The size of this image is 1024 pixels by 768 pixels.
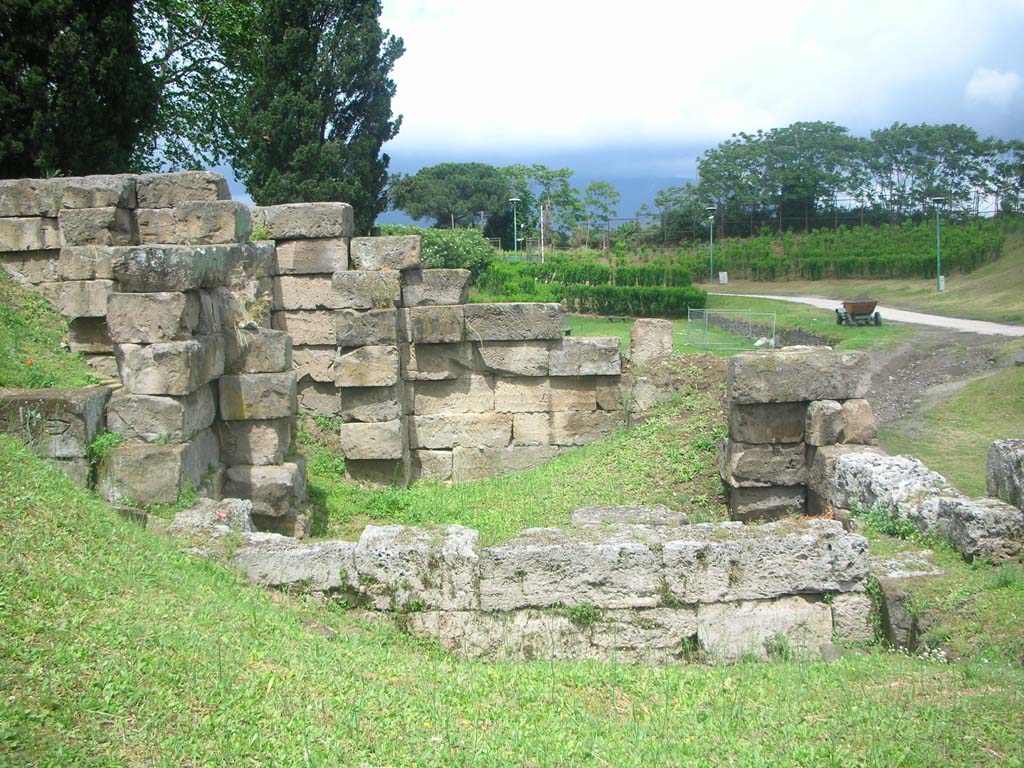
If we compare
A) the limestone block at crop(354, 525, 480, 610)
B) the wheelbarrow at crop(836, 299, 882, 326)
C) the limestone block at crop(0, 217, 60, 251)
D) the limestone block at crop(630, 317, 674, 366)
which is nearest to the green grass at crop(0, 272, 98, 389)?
the limestone block at crop(0, 217, 60, 251)

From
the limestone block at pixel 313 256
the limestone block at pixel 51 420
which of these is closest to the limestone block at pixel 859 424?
the limestone block at pixel 313 256

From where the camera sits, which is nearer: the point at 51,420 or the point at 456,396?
the point at 51,420

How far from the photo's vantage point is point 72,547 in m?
5.74

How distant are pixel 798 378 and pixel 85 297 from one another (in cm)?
819

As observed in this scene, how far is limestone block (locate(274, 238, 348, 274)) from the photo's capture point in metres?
13.0

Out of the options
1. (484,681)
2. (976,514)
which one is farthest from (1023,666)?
(484,681)

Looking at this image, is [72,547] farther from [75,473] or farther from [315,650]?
[75,473]

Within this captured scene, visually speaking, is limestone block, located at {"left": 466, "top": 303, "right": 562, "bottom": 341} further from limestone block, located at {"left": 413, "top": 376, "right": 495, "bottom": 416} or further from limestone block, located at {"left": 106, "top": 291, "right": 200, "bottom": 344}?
limestone block, located at {"left": 106, "top": 291, "right": 200, "bottom": 344}

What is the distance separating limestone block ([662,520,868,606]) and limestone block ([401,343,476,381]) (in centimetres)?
694

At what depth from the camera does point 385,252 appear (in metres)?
12.9

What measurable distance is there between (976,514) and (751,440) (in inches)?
121

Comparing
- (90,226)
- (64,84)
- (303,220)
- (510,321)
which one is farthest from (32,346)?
(64,84)

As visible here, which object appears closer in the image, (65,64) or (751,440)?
(751,440)

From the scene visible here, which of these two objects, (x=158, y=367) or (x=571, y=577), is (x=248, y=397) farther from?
(x=571, y=577)
